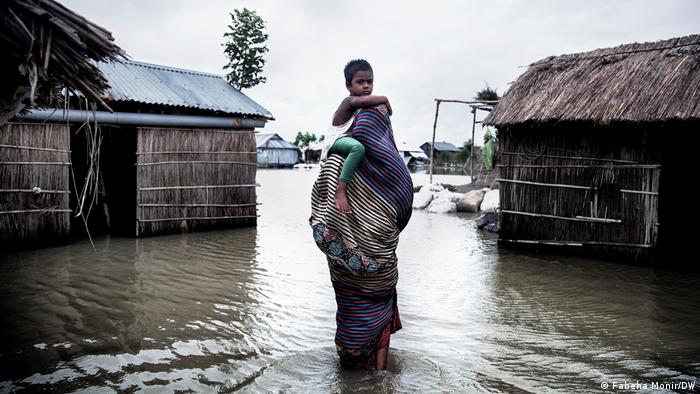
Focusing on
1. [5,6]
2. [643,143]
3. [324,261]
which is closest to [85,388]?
[5,6]

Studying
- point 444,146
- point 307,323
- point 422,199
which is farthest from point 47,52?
point 444,146

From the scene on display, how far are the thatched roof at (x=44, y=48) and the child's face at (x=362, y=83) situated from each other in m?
1.45

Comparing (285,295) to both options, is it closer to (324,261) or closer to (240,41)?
(324,261)

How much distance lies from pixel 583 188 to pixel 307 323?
558 centimetres

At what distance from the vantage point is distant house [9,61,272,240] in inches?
344

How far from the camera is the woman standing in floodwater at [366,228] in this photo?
336 centimetres

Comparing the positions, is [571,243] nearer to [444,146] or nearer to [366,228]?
[366,228]

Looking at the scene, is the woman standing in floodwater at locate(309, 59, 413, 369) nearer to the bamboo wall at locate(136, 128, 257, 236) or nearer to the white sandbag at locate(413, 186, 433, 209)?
the bamboo wall at locate(136, 128, 257, 236)

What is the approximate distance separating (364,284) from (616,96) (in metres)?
6.41

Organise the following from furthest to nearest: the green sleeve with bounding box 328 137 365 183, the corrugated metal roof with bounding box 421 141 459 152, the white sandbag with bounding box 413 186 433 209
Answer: the corrugated metal roof with bounding box 421 141 459 152
the white sandbag with bounding box 413 186 433 209
the green sleeve with bounding box 328 137 365 183

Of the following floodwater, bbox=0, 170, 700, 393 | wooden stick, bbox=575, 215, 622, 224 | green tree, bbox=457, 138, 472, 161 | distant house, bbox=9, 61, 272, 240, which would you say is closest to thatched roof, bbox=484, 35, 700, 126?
wooden stick, bbox=575, 215, 622, 224

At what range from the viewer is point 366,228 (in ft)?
11.0

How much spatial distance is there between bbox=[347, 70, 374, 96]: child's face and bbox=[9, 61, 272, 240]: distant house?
6902 millimetres

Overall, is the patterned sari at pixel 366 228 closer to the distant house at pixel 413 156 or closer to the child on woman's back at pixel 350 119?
the child on woman's back at pixel 350 119
